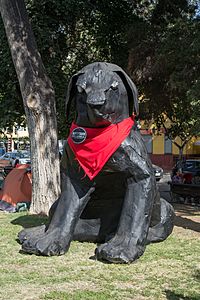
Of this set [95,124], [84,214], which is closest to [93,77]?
[95,124]

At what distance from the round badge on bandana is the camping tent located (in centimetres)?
468

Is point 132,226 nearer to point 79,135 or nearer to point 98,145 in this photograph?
point 98,145

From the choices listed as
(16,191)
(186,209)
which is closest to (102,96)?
(16,191)

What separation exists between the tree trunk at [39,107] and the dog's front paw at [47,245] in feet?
10.9

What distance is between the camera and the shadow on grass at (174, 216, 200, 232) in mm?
7645

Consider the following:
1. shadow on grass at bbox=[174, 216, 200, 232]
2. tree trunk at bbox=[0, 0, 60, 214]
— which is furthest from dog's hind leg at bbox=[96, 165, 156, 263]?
tree trunk at bbox=[0, 0, 60, 214]

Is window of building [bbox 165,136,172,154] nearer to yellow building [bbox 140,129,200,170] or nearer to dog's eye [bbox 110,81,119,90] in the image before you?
yellow building [bbox 140,129,200,170]

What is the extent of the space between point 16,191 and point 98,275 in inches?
233

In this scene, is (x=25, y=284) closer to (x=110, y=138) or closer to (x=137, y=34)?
(x=110, y=138)

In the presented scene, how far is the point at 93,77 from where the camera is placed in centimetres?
524

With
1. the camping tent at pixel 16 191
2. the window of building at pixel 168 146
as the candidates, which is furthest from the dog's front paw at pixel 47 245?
the window of building at pixel 168 146

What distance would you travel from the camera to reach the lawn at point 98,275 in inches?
159

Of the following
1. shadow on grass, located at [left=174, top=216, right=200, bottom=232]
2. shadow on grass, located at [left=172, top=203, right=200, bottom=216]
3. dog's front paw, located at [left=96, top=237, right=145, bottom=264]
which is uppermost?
dog's front paw, located at [left=96, top=237, right=145, bottom=264]

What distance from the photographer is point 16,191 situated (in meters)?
10.2
